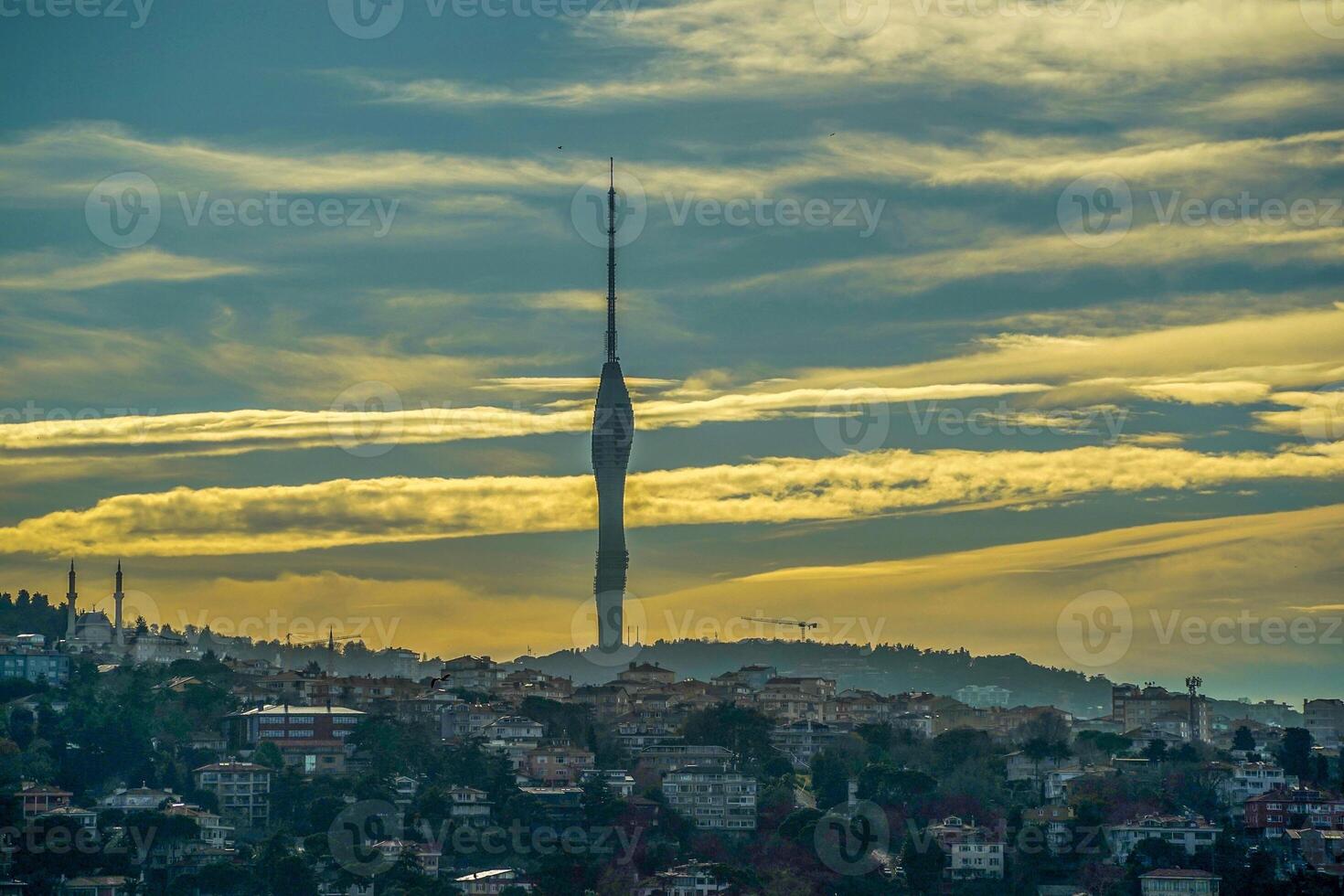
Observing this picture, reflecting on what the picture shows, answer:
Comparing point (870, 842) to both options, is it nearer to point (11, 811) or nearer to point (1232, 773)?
point (1232, 773)

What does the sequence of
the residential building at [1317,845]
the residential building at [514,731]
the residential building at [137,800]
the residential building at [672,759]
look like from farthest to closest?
the residential building at [514,731], the residential building at [672,759], the residential building at [137,800], the residential building at [1317,845]

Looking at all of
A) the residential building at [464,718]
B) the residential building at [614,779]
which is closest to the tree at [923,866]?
the residential building at [614,779]

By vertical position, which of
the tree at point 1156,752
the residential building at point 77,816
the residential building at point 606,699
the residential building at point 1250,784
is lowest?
the residential building at point 77,816

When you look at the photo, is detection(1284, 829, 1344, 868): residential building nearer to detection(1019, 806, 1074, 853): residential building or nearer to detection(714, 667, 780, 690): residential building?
detection(1019, 806, 1074, 853): residential building

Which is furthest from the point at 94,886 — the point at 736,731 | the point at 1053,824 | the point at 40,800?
the point at 1053,824

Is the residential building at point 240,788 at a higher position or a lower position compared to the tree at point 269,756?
lower

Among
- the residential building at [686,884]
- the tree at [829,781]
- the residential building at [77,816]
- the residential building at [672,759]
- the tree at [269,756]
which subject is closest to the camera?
the residential building at [686,884]

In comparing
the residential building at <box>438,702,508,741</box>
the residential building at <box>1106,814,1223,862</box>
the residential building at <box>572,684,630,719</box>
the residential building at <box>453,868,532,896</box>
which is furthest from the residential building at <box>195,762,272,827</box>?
the residential building at <box>1106,814,1223,862</box>

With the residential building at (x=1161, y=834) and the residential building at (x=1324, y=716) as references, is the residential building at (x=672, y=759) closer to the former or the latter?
the residential building at (x=1161, y=834)
